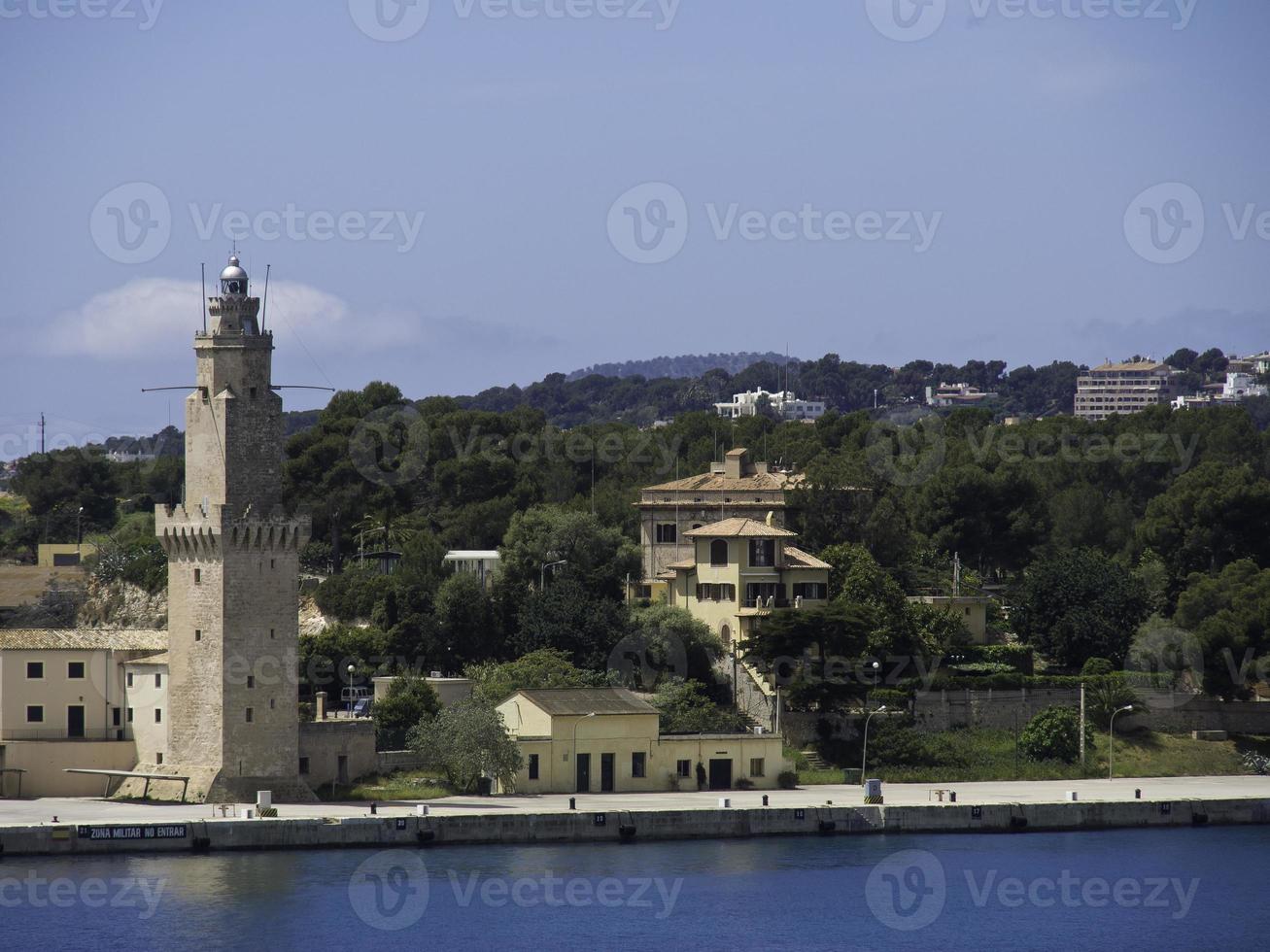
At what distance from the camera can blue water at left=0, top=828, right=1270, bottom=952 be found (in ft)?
153

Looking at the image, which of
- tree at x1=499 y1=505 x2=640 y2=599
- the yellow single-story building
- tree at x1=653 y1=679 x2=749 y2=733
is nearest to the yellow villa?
tree at x1=499 y1=505 x2=640 y2=599

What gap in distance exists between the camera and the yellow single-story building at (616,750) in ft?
193

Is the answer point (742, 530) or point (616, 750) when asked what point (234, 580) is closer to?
point (616, 750)

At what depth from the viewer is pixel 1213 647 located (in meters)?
69.6

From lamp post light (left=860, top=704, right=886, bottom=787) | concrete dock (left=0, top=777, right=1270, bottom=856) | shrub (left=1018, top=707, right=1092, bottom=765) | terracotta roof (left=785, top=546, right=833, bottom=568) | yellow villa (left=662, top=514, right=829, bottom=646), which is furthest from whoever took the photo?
terracotta roof (left=785, top=546, right=833, bottom=568)

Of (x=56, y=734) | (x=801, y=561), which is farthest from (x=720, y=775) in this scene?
(x=56, y=734)

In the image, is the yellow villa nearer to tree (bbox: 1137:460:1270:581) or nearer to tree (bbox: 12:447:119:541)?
tree (bbox: 1137:460:1270:581)

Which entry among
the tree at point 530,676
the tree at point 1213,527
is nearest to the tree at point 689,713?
the tree at point 530,676

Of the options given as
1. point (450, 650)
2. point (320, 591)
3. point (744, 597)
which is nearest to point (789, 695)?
point (744, 597)

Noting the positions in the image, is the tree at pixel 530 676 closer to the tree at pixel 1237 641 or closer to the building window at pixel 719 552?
the building window at pixel 719 552

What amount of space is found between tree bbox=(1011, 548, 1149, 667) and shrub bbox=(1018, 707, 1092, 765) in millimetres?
5496

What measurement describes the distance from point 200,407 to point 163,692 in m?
6.62

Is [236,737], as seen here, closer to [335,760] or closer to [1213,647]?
[335,760]

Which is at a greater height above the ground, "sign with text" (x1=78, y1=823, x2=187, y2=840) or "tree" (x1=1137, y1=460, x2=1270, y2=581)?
"tree" (x1=1137, y1=460, x2=1270, y2=581)
